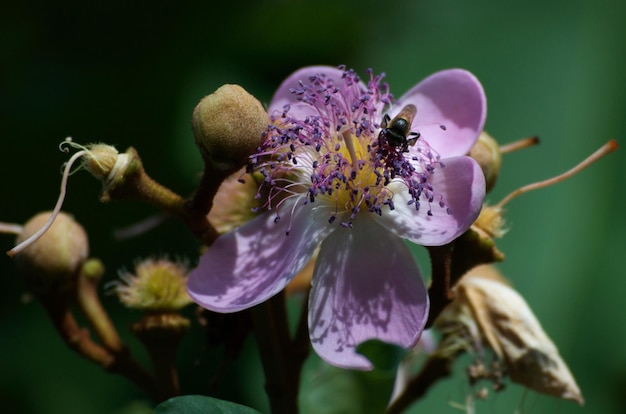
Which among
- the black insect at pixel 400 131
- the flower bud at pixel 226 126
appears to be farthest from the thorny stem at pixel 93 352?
the black insect at pixel 400 131

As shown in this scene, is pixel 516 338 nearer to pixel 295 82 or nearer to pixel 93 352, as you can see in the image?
pixel 295 82

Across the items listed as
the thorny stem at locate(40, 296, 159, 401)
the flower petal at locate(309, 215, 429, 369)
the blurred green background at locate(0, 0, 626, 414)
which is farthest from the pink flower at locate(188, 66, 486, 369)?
the blurred green background at locate(0, 0, 626, 414)

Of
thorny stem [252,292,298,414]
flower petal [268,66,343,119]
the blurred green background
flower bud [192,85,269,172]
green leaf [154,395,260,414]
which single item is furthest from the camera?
the blurred green background

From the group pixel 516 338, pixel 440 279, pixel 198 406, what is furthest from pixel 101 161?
pixel 516 338

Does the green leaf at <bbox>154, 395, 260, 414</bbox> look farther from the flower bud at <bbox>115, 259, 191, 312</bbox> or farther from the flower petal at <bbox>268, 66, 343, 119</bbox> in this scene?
the flower petal at <bbox>268, 66, 343, 119</bbox>

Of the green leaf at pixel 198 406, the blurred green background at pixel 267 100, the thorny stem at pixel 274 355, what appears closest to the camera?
the green leaf at pixel 198 406

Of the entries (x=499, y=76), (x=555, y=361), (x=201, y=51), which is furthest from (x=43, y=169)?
(x=555, y=361)

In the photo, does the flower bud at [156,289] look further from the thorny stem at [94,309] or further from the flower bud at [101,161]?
the flower bud at [101,161]
